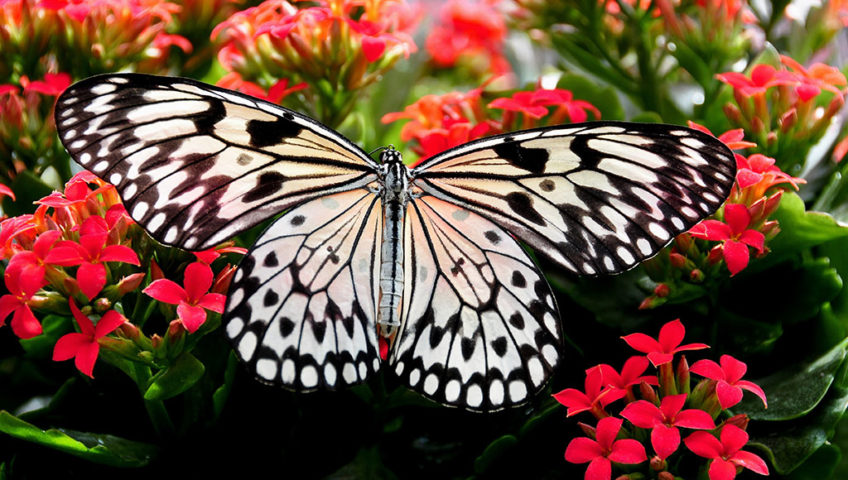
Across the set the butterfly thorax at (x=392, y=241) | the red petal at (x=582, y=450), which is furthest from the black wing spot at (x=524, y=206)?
the red petal at (x=582, y=450)

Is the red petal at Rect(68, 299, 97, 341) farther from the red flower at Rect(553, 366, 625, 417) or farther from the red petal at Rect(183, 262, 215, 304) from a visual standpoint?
the red flower at Rect(553, 366, 625, 417)

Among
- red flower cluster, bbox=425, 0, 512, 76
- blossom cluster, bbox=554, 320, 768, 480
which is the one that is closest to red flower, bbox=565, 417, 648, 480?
blossom cluster, bbox=554, 320, 768, 480

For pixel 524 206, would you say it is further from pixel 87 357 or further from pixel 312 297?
pixel 87 357

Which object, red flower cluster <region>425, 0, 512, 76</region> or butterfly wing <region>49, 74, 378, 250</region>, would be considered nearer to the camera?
butterfly wing <region>49, 74, 378, 250</region>

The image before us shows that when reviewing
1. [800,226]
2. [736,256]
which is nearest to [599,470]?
[736,256]

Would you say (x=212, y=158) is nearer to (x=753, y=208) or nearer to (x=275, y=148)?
(x=275, y=148)

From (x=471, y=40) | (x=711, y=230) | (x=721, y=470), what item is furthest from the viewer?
(x=471, y=40)

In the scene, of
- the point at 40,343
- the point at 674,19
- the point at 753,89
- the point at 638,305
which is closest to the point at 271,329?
the point at 40,343

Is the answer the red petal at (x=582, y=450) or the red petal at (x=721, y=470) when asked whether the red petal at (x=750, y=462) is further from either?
the red petal at (x=582, y=450)
